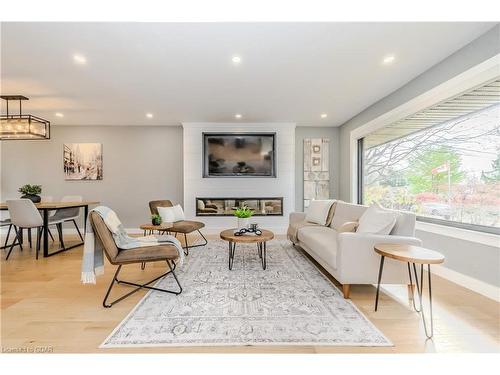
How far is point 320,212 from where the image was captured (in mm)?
4012

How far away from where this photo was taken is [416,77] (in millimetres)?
3273

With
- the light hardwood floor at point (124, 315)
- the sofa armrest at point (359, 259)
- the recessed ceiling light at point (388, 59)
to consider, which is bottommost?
the light hardwood floor at point (124, 315)

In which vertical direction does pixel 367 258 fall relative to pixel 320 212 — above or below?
below

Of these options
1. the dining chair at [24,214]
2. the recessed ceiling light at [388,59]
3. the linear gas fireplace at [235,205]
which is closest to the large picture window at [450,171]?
the recessed ceiling light at [388,59]

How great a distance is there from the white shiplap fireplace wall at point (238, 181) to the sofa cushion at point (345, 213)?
193 cm

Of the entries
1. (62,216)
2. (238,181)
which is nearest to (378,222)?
(238,181)

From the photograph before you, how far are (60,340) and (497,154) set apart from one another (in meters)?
4.12

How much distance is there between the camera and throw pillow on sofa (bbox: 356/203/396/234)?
2355 millimetres

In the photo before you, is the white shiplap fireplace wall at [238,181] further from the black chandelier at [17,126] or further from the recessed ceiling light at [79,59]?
the recessed ceiling light at [79,59]

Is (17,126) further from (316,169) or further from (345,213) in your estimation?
(316,169)

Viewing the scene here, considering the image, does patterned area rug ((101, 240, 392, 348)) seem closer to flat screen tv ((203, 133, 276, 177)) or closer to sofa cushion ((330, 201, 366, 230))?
sofa cushion ((330, 201, 366, 230))

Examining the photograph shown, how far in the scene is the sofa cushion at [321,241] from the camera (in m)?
A: 2.54

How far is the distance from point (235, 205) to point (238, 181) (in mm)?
560
